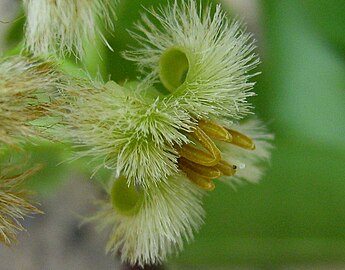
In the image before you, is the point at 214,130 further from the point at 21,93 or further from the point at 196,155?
the point at 21,93

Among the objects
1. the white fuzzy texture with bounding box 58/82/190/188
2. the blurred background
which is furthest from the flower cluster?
the blurred background

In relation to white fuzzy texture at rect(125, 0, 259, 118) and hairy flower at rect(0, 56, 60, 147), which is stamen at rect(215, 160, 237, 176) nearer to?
white fuzzy texture at rect(125, 0, 259, 118)

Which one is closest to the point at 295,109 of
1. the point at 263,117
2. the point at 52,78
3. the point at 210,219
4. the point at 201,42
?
the point at 263,117

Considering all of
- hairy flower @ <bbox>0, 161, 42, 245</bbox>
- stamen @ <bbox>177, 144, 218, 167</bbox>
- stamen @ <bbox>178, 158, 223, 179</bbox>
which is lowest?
hairy flower @ <bbox>0, 161, 42, 245</bbox>


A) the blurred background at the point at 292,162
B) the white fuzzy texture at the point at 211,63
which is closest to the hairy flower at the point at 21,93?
the white fuzzy texture at the point at 211,63

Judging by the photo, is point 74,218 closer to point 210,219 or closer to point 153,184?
point 210,219

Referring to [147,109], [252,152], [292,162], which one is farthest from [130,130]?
[292,162]
